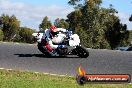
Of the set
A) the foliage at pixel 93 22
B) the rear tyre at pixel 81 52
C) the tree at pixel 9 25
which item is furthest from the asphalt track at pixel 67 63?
the tree at pixel 9 25

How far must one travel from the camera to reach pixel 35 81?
480 inches

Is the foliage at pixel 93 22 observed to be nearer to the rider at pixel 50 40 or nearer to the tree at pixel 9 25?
the tree at pixel 9 25

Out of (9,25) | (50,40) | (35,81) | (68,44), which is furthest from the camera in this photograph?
(9,25)

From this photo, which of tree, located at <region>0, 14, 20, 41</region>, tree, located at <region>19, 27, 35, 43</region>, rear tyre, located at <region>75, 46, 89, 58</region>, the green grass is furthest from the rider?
tree, located at <region>0, 14, 20, 41</region>

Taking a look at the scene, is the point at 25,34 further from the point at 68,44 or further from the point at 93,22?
the point at 68,44

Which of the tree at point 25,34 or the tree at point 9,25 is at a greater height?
the tree at point 9,25

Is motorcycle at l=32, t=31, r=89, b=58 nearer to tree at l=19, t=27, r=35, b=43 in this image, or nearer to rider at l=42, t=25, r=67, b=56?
rider at l=42, t=25, r=67, b=56

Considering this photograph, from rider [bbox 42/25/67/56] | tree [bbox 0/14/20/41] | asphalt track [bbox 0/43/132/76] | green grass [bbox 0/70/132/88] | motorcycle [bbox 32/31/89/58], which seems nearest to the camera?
green grass [bbox 0/70/132/88]

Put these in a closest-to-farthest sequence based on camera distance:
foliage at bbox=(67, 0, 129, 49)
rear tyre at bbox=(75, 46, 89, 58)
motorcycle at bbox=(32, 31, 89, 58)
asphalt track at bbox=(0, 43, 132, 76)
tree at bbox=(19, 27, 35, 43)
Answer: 1. asphalt track at bbox=(0, 43, 132, 76)
2. rear tyre at bbox=(75, 46, 89, 58)
3. motorcycle at bbox=(32, 31, 89, 58)
4. foliage at bbox=(67, 0, 129, 49)
5. tree at bbox=(19, 27, 35, 43)

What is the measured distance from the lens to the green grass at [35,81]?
11.4 meters

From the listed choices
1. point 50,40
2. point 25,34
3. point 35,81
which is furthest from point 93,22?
point 35,81

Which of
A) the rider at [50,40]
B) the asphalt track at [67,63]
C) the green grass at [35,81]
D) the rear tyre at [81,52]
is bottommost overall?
the green grass at [35,81]

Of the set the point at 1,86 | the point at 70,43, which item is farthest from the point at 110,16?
the point at 1,86

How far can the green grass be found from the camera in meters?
11.4
